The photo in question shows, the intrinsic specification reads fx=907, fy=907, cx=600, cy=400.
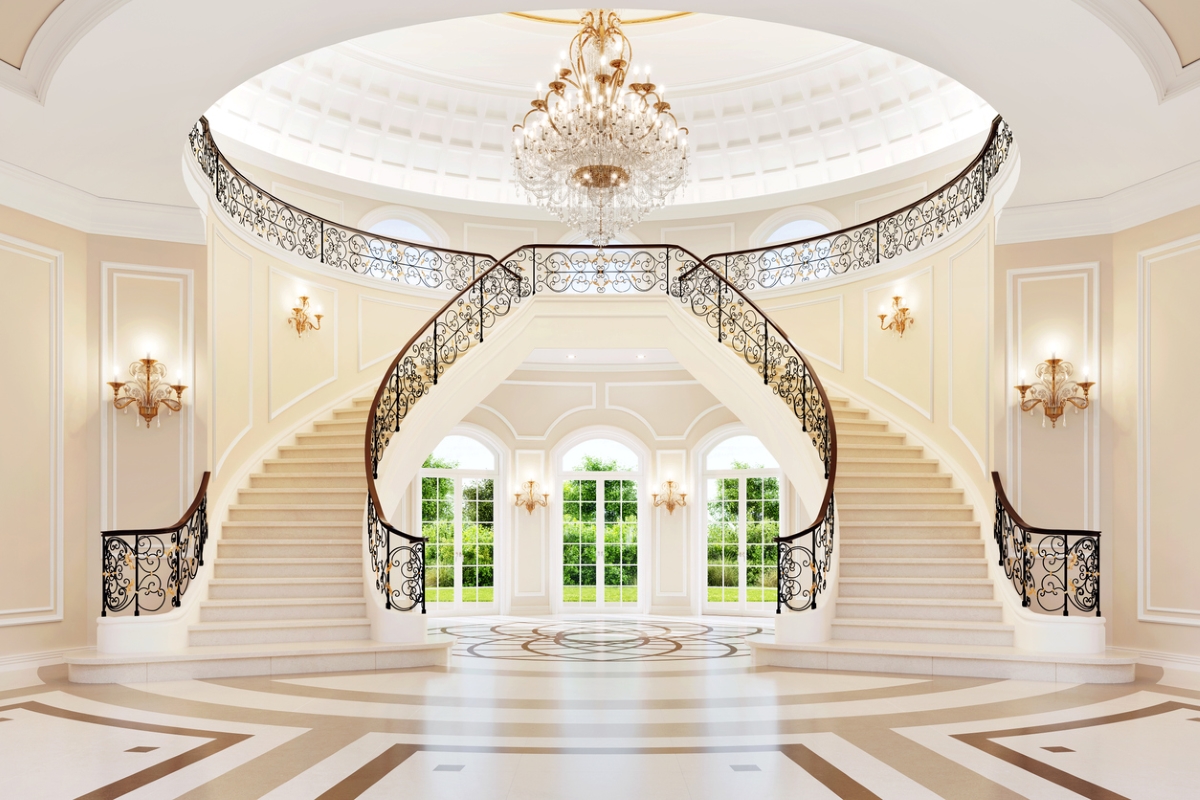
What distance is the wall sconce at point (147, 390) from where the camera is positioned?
285 inches

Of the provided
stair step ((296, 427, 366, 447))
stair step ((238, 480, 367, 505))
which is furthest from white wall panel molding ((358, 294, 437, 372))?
stair step ((238, 480, 367, 505))

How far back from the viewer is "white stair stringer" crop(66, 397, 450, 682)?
251 inches

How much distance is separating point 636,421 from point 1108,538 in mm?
6807

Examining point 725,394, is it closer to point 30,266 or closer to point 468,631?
point 468,631

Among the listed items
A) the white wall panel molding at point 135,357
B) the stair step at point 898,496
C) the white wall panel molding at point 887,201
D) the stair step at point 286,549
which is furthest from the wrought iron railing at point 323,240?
the stair step at point 898,496

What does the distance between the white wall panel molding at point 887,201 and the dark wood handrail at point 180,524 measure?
27.7 ft

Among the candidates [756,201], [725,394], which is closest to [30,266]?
[725,394]

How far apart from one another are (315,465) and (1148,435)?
734 centimetres

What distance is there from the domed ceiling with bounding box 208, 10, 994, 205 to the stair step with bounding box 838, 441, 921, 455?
4.20 m

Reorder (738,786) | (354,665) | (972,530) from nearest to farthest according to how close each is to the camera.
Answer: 1. (738,786)
2. (354,665)
3. (972,530)

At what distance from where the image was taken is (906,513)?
841 cm

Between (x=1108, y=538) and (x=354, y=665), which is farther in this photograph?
(x=1108, y=538)

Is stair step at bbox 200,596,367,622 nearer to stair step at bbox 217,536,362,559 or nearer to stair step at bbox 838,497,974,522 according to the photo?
stair step at bbox 217,536,362,559

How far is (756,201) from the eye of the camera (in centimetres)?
1284
